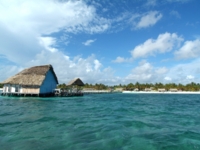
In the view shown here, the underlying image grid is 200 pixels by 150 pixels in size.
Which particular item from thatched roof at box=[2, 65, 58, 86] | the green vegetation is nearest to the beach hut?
thatched roof at box=[2, 65, 58, 86]

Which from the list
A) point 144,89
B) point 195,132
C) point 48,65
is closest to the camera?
point 195,132

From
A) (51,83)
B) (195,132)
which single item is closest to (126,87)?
(51,83)

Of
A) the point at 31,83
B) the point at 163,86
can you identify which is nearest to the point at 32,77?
the point at 31,83

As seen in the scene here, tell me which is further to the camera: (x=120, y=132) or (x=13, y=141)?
(x=120, y=132)

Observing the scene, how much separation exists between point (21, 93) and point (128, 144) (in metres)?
29.0

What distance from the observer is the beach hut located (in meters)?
31.7

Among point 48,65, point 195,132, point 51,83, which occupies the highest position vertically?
point 48,65

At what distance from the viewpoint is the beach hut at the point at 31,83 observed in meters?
31.7

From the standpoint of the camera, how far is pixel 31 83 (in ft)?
103

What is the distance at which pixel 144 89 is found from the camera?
11119cm

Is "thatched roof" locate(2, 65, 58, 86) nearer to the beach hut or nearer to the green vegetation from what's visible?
the beach hut

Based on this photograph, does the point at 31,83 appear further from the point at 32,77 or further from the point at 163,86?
the point at 163,86

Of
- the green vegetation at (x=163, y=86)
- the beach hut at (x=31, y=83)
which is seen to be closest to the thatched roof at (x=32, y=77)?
the beach hut at (x=31, y=83)

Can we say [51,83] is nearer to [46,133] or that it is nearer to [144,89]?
[46,133]
